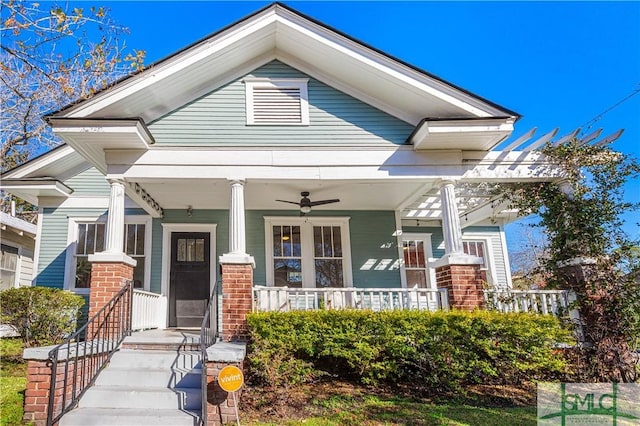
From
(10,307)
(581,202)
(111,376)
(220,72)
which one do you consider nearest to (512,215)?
(581,202)

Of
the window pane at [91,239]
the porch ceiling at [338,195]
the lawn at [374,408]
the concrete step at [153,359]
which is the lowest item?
the lawn at [374,408]

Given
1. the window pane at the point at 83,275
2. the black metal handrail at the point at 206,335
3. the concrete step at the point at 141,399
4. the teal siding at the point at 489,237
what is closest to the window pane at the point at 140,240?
the window pane at the point at 83,275

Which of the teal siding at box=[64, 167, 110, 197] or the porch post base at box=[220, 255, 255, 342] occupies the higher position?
the teal siding at box=[64, 167, 110, 197]

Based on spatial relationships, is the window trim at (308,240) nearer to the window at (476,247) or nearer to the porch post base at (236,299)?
the porch post base at (236,299)

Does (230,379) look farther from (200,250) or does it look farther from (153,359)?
(200,250)

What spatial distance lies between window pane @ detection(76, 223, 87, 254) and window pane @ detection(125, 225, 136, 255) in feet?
3.26

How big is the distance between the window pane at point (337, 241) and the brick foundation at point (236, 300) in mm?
3419

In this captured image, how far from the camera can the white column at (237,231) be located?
612 cm

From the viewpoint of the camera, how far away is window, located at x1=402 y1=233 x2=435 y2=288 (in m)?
9.84

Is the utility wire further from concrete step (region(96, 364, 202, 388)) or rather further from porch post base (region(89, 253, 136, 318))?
porch post base (region(89, 253, 136, 318))

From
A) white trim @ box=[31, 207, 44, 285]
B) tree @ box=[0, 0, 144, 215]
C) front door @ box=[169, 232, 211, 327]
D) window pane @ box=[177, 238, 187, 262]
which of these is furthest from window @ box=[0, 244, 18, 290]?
tree @ box=[0, 0, 144, 215]

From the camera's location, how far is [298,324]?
5.57 meters

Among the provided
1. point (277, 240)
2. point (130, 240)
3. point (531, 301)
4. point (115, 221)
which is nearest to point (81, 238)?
point (130, 240)

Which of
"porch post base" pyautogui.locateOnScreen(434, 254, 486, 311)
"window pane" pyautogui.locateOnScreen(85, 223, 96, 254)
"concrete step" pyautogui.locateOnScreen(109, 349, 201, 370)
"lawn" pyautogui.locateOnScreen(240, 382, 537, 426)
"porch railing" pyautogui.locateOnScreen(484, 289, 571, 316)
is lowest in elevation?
"lawn" pyautogui.locateOnScreen(240, 382, 537, 426)
